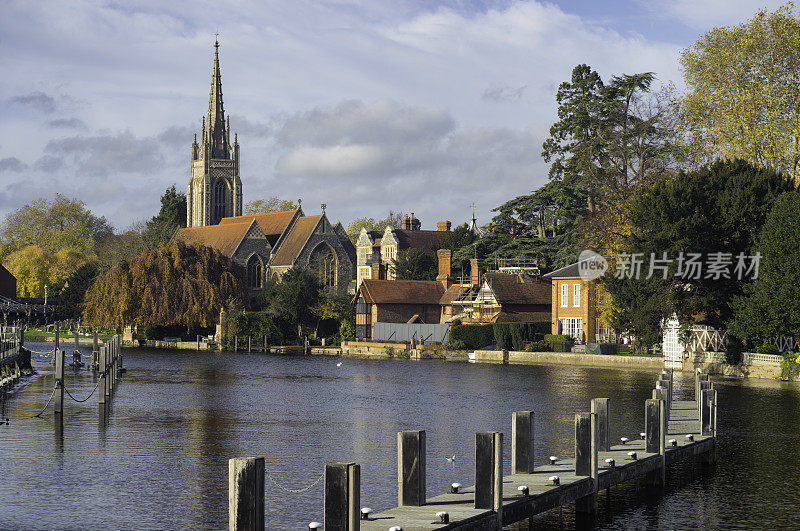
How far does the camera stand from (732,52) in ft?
179

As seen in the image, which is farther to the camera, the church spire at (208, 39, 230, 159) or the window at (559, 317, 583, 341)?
→ the church spire at (208, 39, 230, 159)

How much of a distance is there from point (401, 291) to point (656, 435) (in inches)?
2644

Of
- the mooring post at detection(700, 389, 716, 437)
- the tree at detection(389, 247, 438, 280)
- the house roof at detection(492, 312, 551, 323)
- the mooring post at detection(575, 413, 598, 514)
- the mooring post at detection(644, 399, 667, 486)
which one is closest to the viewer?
the mooring post at detection(575, 413, 598, 514)

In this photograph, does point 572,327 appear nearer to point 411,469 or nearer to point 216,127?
point 411,469

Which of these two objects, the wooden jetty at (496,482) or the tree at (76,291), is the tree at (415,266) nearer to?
the tree at (76,291)

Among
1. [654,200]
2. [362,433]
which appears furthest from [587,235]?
A: [362,433]

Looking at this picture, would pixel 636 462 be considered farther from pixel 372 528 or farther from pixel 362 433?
pixel 362 433

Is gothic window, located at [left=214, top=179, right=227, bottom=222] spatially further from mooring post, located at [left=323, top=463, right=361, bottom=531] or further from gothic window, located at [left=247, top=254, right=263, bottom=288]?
mooring post, located at [left=323, top=463, right=361, bottom=531]

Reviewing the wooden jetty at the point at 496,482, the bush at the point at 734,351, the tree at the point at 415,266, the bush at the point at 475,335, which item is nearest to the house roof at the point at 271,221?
the tree at the point at 415,266

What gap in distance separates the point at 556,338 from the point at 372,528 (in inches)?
Result: 2337

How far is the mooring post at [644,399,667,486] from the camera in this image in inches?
816

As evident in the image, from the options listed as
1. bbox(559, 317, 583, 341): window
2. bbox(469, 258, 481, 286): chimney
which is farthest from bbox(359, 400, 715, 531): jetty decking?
bbox(469, 258, 481, 286): chimney

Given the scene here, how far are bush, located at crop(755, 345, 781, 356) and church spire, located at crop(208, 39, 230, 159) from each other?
108359 millimetres

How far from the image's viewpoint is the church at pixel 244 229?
408 feet
